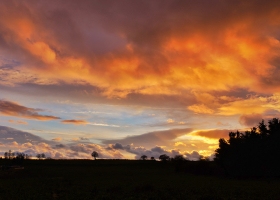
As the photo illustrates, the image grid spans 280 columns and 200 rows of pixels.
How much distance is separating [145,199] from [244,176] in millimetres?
67453

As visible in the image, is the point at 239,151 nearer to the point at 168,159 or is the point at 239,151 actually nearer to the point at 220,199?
the point at 220,199

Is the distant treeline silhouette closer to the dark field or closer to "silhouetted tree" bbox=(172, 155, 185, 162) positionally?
the dark field

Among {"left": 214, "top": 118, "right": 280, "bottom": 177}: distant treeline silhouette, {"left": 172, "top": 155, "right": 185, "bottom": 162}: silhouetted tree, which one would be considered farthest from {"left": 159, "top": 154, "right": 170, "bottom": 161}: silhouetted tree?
{"left": 214, "top": 118, "right": 280, "bottom": 177}: distant treeline silhouette

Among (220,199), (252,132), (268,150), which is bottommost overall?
(220,199)

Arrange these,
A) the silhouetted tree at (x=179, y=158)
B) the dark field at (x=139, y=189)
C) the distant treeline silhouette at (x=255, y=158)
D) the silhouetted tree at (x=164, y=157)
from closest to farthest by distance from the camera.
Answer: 1. the dark field at (x=139, y=189)
2. the distant treeline silhouette at (x=255, y=158)
3. the silhouetted tree at (x=179, y=158)
4. the silhouetted tree at (x=164, y=157)

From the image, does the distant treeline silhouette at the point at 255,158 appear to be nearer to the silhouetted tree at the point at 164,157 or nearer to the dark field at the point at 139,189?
the dark field at the point at 139,189

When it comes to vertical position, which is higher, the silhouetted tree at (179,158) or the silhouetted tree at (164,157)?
the silhouetted tree at (164,157)

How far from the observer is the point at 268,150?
9000 centimetres

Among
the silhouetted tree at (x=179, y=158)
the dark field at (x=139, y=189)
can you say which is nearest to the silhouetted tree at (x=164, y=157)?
the silhouetted tree at (x=179, y=158)

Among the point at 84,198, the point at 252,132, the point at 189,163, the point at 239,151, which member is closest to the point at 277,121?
the point at 252,132

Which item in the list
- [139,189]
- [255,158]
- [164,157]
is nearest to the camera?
[139,189]

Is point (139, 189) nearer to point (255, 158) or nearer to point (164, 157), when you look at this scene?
point (255, 158)

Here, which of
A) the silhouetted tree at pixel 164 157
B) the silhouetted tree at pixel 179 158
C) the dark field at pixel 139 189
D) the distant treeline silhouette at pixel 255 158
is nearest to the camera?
the dark field at pixel 139 189

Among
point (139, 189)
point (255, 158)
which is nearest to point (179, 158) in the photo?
point (255, 158)
